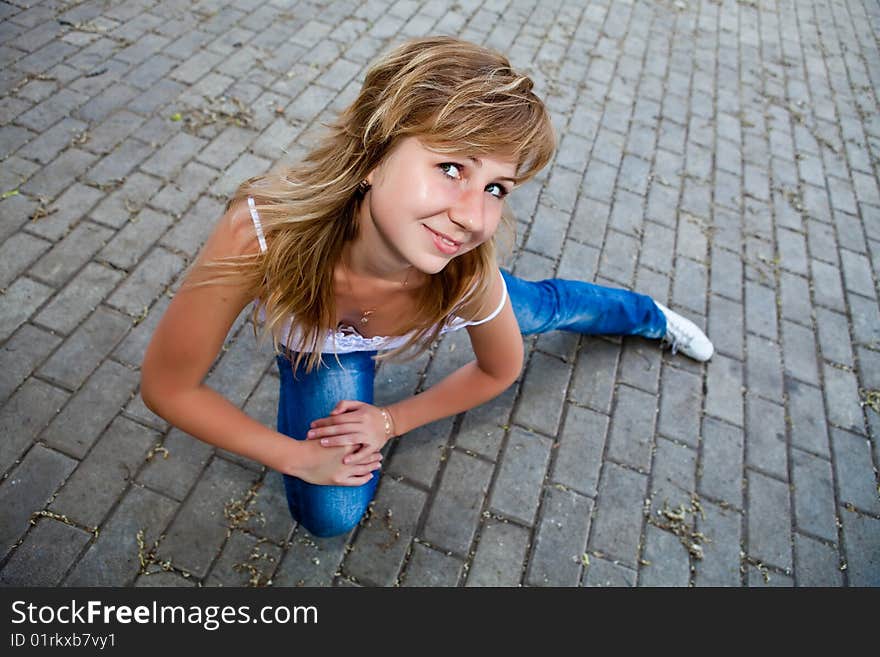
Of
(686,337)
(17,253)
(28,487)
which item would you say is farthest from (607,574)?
(17,253)

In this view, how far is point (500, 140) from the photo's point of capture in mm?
1611

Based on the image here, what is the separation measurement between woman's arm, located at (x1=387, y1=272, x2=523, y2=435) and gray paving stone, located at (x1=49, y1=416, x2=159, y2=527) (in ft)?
3.53

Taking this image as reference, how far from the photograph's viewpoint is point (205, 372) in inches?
83.5

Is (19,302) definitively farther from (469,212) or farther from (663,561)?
(663,561)

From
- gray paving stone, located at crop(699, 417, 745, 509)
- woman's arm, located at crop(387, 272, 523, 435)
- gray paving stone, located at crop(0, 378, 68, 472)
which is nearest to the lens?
woman's arm, located at crop(387, 272, 523, 435)

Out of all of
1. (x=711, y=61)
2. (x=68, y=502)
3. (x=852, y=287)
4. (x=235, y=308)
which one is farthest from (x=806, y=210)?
(x=68, y=502)

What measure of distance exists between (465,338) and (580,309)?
1.98ft

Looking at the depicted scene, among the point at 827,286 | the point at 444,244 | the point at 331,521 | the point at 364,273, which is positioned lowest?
the point at 331,521

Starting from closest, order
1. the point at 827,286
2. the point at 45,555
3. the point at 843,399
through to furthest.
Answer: the point at 45,555, the point at 843,399, the point at 827,286

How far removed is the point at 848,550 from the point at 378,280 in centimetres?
235

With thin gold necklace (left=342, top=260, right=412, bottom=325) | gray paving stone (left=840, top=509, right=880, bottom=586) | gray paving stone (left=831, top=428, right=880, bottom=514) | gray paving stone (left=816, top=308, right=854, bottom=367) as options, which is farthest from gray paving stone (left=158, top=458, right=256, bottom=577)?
gray paving stone (left=816, top=308, right=854, bottom=367)

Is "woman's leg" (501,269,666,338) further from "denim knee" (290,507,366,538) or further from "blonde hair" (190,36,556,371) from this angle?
"denim knee" (290,507,366,538)

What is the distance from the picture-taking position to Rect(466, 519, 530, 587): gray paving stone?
8.30 ft

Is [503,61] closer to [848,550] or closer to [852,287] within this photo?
[848,550]
